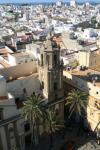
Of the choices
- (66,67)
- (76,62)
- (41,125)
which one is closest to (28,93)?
(41,125)

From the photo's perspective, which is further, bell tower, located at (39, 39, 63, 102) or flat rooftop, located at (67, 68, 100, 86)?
flat rooftop, located at (67, 68, 100, 86)

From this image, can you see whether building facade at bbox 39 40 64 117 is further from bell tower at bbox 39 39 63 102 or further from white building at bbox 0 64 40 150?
white building at bbox 0 64 40 150

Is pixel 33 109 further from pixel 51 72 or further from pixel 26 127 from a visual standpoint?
pixel 51 72

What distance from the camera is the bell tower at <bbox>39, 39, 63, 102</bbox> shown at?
1950 inches

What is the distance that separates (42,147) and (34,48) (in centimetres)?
3487

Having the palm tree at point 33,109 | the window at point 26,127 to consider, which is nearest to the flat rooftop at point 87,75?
the palm tree at point 33,109

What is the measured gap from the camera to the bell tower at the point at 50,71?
163 feet

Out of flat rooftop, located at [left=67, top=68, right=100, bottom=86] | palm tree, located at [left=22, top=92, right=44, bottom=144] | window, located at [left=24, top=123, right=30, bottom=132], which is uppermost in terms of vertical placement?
flat rooftop, located at [left=67, top=68, right=100, bottom=86]

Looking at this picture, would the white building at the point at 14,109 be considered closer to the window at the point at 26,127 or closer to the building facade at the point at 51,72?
the window at the point at 26,127

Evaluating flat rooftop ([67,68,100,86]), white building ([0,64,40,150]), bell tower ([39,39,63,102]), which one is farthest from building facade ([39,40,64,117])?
flat rooftop ([67,68,100,86])

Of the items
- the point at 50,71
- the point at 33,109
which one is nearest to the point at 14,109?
the point at 33,109

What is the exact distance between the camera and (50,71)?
1964 inches

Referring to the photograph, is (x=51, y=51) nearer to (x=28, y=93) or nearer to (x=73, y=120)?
(x=28, y=93)

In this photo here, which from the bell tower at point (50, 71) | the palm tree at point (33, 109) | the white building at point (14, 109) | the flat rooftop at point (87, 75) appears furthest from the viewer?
the flat rooftop at point (87, 75)
